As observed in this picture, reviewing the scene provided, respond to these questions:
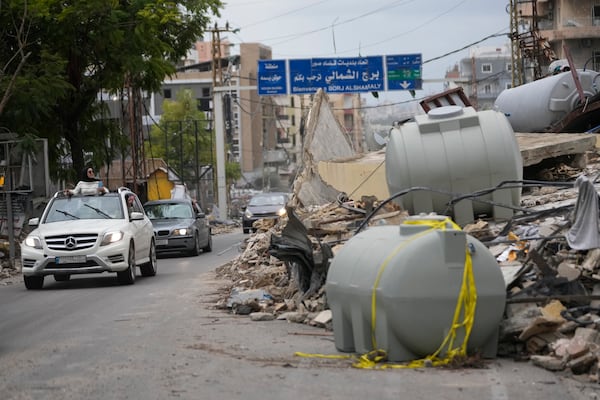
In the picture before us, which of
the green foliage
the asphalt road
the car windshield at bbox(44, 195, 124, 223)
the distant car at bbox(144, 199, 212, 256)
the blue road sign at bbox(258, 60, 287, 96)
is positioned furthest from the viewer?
the green foliage

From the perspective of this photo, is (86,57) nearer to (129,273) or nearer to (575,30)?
(129,273)

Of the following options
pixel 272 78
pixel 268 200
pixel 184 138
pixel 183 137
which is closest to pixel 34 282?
pixel 268 200

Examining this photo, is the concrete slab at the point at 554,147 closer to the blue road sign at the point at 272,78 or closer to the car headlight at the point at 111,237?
the car headlight at the point at 111,237

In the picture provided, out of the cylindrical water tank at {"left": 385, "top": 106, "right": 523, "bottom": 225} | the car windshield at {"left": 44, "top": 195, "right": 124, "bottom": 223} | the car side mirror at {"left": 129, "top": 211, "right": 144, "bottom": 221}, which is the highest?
the cylindrical water tank at {"left": 385, "top": 106, "right": 523, "bottom": 225}

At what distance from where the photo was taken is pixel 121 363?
970 centimetres

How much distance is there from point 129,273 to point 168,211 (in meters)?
11.4

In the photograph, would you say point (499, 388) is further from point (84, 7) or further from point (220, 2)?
point (220, 2)

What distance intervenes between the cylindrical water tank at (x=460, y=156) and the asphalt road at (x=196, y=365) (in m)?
3.52

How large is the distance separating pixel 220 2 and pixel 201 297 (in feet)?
59.8

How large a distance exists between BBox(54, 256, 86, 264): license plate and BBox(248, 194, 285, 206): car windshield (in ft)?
81.5

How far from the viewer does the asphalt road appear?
816 centimetres

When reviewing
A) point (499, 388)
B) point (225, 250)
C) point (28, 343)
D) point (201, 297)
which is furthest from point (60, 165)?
point (499, 388)

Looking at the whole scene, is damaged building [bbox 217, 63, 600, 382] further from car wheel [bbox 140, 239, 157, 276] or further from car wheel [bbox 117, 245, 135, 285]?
car wheel [bbox 117, 245, 135, 285]

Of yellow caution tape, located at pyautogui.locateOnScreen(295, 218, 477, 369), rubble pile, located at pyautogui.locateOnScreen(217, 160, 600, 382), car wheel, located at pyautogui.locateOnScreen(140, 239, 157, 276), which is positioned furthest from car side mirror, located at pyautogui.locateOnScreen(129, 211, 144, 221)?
yellow caution tape, located at pyautogui.locateOnScreen(295, 218, 477, 369)
